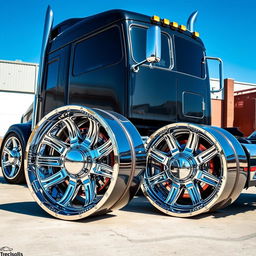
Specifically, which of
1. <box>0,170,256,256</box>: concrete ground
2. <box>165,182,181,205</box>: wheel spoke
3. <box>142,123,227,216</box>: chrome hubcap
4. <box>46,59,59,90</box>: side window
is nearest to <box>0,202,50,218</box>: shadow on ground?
<box>0,170,256,256</box>: concrete ground

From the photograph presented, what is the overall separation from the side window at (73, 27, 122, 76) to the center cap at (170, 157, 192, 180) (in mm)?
1560

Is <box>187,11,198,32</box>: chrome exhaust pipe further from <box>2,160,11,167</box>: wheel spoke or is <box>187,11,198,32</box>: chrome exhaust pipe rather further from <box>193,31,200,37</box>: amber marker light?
<box>2,160,11,167</box>: wheel spoke

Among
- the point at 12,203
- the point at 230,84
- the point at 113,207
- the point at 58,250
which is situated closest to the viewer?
the point at 58,250

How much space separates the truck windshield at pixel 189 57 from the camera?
5011mm

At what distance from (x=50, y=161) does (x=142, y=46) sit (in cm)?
192

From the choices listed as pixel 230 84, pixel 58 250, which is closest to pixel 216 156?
pixel 58 250

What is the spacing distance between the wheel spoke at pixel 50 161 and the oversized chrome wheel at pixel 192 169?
0.93 meters

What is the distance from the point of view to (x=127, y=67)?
14.5 feet

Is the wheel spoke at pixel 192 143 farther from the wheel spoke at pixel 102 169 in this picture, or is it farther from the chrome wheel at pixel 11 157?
the chrome wheel at pixel 11 157

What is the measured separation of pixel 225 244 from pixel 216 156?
4.40 ft

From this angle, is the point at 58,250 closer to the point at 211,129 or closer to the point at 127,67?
the point at 211,129

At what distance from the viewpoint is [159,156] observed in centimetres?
388

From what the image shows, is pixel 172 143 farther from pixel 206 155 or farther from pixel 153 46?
pixel 153 46

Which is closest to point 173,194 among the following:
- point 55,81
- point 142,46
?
point 142,46
